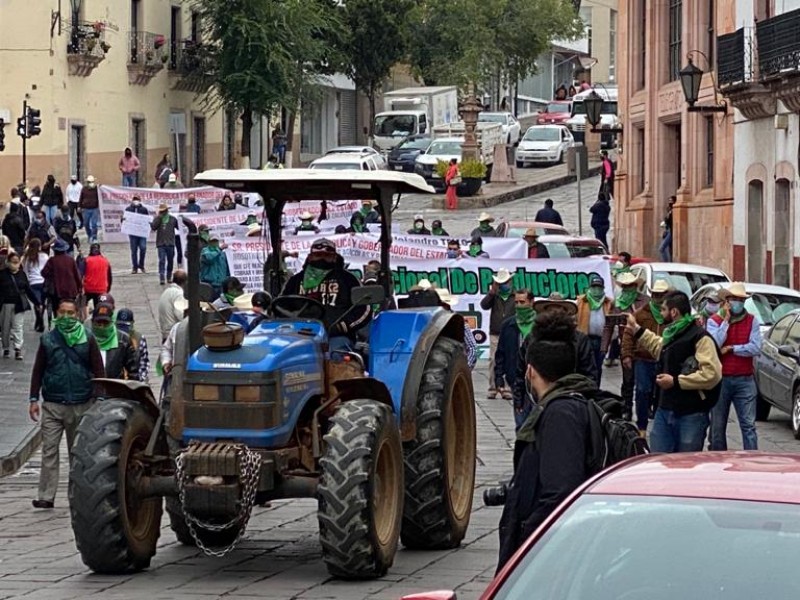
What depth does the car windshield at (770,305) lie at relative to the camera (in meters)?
24.8

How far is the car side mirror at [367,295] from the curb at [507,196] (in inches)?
1627

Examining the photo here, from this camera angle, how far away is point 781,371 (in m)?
21.8

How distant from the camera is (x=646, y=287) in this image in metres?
27.2

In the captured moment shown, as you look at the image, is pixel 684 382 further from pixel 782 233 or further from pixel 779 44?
pixel 782 233

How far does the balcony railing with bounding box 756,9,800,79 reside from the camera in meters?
34.0

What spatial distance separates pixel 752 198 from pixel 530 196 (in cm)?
2142

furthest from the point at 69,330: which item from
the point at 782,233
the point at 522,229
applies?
the point at 782,233

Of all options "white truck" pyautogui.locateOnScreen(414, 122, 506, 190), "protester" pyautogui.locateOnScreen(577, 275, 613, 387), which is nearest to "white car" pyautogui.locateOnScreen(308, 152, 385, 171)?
"white truck" pyautogui.locateOnScreen(414, 122, 506, 190)

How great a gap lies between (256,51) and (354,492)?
5189 cm

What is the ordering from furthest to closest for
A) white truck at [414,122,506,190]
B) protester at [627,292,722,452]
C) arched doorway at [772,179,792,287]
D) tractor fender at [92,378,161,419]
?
white truck at [414,122,506,190] < arched doorway at [772,179,792,287] < protester at [627,292,722,452] < tractor fender at [92,378,161,419]

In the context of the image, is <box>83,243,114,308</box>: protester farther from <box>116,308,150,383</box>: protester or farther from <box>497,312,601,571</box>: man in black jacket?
<box>497,312,601,571</box>: man in black jacket

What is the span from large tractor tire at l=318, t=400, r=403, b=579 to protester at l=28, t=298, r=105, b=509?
4879mm

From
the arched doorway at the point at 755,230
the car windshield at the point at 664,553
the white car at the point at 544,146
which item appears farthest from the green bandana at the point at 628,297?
the white car at the point at 544,146

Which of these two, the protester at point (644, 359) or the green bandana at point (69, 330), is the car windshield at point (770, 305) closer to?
the protester at point (644, 359)
